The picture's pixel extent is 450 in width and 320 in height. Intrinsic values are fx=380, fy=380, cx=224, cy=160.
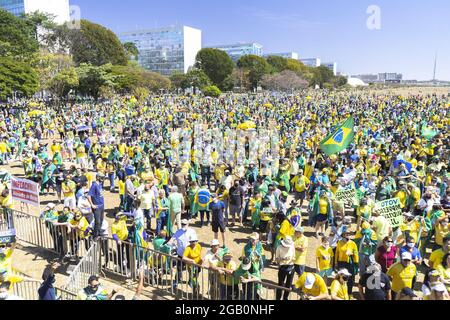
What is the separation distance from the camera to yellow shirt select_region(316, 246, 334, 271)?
6.32 metres

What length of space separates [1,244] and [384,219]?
277 inches

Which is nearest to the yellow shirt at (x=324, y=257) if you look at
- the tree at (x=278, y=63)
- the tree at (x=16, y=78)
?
the tree at (x=16, y=78)

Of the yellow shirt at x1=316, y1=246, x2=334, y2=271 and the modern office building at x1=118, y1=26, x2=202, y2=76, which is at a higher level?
the modern office building at x1=118, y1=26, x2=202, y2=76

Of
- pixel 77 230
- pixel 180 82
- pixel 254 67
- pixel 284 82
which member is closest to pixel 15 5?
pixel 180 82

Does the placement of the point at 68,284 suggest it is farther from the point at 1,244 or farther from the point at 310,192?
the point at 310,192

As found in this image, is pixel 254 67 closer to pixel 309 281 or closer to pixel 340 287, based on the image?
pixel 309 281

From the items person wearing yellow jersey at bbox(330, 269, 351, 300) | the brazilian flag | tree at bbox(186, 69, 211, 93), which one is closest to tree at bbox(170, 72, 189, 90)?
tree at bbox(186, 69, 211, 93)

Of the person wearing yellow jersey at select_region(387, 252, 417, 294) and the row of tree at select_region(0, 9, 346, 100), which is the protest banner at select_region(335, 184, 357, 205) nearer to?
the person wearing yellow jersey at select_region(387, 252, 417, 294)

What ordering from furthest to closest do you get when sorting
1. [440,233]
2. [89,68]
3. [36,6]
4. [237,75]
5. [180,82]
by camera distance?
1. [36,6]
2. [237,75]
3. [180,82]
4. [89,68]
5. [440,233]

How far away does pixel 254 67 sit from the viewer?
87.6m

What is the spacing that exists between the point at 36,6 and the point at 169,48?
59859mm

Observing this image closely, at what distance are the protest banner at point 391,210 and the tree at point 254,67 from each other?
81.0 meters

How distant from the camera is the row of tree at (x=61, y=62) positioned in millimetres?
40469

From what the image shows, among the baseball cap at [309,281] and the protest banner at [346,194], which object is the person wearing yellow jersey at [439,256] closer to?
the baseball cap at [309,281]
